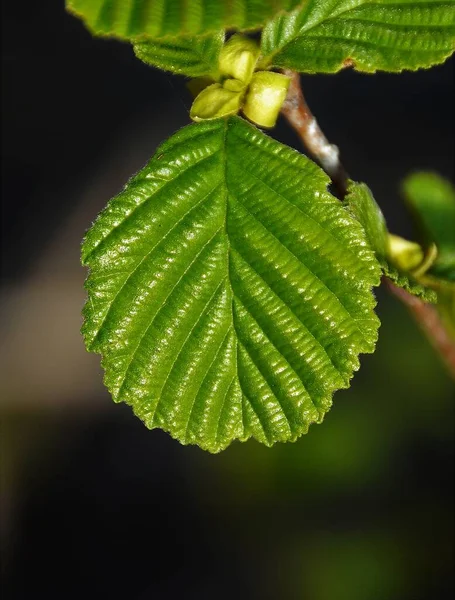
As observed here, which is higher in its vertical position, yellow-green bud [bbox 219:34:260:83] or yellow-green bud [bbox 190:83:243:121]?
yellow-green bud [bbox 219:34:260:83]

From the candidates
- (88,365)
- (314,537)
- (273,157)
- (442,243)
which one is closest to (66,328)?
(88,365)

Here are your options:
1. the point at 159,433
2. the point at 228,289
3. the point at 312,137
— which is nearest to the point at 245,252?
the point at 228,289

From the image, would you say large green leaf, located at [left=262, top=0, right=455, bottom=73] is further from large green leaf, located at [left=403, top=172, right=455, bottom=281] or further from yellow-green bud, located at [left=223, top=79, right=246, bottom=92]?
large green leaf, located at [left=403, top=172, right=455, bottom=281]

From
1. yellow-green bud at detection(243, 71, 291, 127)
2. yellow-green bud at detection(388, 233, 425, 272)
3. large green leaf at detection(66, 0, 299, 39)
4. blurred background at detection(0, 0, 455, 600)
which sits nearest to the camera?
large green leaf at detection(66, 0, 299, 39)

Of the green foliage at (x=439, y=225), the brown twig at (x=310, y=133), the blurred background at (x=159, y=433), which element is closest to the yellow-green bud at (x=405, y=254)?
the green foliage at (x=439, y=225)

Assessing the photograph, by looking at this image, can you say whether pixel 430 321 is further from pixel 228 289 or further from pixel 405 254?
pixel 228 289

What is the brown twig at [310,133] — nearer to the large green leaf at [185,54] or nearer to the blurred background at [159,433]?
the large green leaf at [185,54]

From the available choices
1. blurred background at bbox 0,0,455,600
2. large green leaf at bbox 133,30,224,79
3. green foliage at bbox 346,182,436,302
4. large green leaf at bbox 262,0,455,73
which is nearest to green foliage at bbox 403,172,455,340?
green foliage at bbox 346,182,436,302
